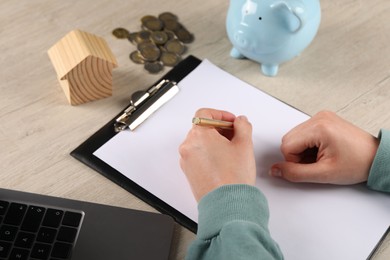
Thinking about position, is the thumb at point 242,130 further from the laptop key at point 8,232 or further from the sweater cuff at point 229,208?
the laptop key at point 8,232

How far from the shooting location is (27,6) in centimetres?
90

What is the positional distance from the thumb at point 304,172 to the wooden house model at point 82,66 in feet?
0.91

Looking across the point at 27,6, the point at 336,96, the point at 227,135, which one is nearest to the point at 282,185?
the point at 227,135

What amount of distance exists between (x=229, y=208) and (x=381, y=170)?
221 mm

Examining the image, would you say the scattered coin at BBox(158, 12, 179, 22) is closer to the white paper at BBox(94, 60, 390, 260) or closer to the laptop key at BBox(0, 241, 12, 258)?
the white paper at BBox(94, 60, 390, 260)

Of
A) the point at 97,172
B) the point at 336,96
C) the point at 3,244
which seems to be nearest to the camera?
the point at 3,244

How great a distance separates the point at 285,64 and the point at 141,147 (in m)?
0.28

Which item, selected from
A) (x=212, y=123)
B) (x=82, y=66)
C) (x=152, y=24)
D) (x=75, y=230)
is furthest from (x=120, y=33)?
(x=75, y=230)

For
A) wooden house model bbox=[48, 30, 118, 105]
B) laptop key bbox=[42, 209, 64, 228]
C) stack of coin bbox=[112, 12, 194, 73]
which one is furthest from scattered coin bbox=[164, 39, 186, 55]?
laptop key bbox=[42, 209, 64, 228]

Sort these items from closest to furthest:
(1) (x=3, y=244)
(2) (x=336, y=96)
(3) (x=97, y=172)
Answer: (1) (x=3, y=244), (3) (x=97, y=172), (2) (x=336, y=96)

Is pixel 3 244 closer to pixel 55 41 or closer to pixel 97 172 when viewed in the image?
pixel 97 172

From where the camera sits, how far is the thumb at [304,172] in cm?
70

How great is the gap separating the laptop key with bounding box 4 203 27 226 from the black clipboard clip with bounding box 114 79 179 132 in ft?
0.57

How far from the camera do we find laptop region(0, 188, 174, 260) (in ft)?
2.00
